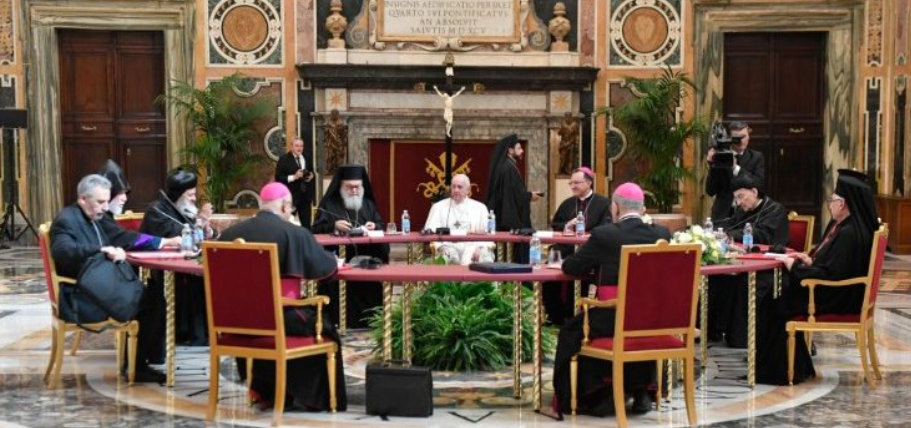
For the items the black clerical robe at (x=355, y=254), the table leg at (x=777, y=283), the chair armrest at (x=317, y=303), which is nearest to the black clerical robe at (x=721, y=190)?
the table leg at (x=777, y=283)

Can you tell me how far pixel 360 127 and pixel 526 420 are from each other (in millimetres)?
9039

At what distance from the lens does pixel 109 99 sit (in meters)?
15.7

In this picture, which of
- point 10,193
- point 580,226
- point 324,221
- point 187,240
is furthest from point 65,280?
point 10,193

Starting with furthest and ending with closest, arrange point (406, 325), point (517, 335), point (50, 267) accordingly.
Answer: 1. point (50, 267)
2. point (406, 325)
3. point (517, 335)

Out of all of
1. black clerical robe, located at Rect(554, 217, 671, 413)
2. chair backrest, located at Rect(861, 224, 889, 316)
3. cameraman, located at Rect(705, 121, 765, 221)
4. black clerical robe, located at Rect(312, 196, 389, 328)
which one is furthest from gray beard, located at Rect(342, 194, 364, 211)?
chair backrest, located at Rect(861, 224, 889, 316)

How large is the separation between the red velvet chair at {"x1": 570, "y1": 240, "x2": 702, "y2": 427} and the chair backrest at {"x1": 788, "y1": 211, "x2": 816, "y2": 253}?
10.3 ft

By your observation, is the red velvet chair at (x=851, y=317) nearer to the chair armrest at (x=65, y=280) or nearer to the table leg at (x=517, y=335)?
the table leg at (x=517, y=335)

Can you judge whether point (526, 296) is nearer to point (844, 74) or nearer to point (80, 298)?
point (80, 298)

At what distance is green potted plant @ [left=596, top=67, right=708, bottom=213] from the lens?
579 inches

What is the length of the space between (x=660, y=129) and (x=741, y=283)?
19.7ft

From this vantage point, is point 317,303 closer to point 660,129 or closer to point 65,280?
point 65,280

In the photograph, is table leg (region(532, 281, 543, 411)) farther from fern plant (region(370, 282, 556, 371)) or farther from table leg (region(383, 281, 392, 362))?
fern plant (region(370, 282, 556, 371))

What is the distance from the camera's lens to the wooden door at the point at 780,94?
15805 millimetres

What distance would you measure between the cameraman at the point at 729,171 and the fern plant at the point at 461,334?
8.06 feet
